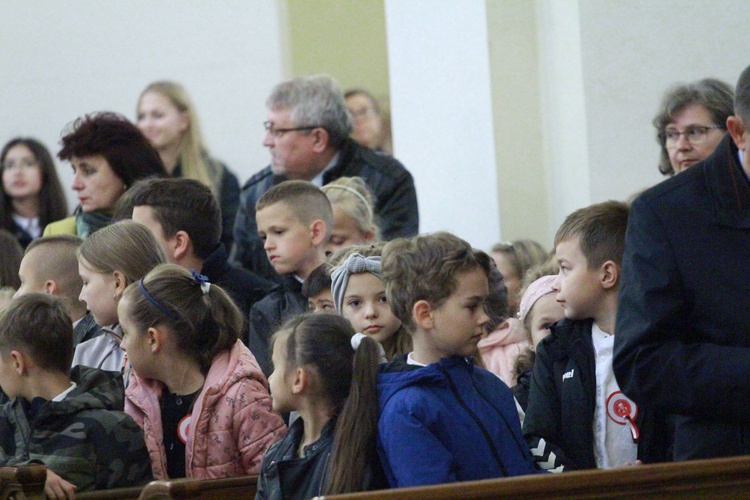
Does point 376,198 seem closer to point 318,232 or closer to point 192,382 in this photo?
point 318,232

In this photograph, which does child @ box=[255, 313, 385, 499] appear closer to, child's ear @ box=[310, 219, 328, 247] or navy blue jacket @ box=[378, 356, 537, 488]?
navy blue jacket @ box=[378, 356, 537, 488]

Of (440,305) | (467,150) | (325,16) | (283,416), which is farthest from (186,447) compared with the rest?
(325,16)

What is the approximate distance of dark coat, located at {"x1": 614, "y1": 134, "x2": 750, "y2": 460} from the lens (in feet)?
10.1

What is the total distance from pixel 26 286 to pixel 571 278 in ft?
7.56

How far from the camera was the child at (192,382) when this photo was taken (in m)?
4.27

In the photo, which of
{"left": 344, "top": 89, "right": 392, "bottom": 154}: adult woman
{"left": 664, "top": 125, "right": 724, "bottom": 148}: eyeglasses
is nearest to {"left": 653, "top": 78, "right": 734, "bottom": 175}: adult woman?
{"left": 664, "top": 125, "right": 724, "bottom": 148}: eyeglasses

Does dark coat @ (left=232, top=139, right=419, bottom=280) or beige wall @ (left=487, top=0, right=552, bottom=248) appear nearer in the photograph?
dark coat @ (left=232, top=139, right=419, bottom=280)

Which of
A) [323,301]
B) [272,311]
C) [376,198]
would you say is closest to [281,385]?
[323,301]

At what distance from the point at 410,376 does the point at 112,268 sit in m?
1.56

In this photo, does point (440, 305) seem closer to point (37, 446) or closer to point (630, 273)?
point (630, 273)

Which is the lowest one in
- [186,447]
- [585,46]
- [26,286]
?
[186,447]

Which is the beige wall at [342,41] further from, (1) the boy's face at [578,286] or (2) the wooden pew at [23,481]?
(2) the wooden pew at [23,481]

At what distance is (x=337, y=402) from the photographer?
12.4 feet

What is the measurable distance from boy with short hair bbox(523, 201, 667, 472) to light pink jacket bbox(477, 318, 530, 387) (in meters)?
1.30
